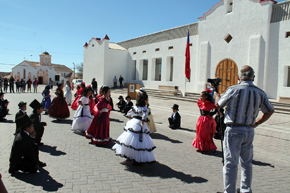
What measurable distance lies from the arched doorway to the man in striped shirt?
545 inches

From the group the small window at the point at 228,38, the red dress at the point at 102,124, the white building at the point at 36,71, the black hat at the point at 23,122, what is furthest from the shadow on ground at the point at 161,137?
the white building at the point at 36,71

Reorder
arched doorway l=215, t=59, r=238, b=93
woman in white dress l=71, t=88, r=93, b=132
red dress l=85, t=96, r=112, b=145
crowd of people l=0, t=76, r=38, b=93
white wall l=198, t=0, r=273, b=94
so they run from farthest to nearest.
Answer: crowd of people l=0, t=76, r=38, b=93, arched doorway l=215, t=59, r=238, b=93, white wall l=198, t=0, r=273, b=94, woman in white dress l=71, t=88, r=93, b=132, red dress l=85, t=96, r=112, b=145

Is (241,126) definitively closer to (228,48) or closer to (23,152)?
(23,152)

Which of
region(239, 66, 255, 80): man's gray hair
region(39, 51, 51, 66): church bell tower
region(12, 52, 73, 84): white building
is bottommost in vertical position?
region(239, 66, 255, 80): man's gray hair

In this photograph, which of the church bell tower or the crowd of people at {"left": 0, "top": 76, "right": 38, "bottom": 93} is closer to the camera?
the crowd of people at {"left": 0, "top": 76, "right": 38, "bottom": 93}

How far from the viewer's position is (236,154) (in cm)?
325

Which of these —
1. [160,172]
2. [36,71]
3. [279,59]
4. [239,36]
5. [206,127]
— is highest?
[239,36]

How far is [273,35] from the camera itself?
14969mm

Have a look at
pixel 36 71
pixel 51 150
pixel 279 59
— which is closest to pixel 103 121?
pixel 51 150

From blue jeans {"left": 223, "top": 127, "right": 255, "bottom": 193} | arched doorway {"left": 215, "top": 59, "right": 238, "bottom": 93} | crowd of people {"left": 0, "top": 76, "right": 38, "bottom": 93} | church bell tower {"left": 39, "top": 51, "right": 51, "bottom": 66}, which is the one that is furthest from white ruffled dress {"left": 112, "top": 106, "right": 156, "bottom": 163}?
church bell tower {"left": 39, "top": 51, "right": 51, "bottom": 66}

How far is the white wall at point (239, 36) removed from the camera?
49.9ft

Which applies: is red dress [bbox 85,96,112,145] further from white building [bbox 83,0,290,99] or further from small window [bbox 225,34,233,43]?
small window [bbox 225,34,233,43]

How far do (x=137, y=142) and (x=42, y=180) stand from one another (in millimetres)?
1825

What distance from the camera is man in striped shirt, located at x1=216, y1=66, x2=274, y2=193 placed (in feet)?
10.6
